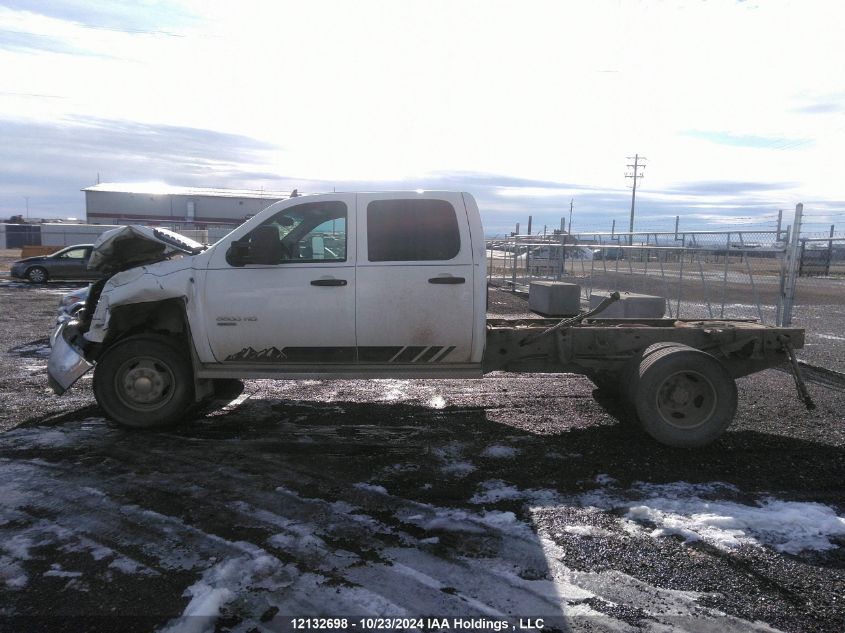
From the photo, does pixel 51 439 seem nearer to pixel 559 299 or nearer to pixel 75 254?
pixel 559 299

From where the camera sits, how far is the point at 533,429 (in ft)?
19.8

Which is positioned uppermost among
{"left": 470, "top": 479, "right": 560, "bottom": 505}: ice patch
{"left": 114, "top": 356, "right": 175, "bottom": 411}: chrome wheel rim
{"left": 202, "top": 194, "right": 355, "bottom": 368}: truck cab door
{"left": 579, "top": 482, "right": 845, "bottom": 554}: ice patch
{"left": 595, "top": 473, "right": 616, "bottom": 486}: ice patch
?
{"left": 202, "top": 194, "right": 355, "bottom": 368}: truck cab door

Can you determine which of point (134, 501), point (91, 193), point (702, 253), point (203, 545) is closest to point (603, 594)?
point (203, 545)

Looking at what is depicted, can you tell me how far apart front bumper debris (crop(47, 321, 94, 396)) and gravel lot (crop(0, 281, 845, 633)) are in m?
0.43

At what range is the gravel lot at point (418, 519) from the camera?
3.12 m

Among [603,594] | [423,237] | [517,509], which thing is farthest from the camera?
[423,237]

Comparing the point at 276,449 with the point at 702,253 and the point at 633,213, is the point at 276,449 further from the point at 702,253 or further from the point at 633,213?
the point at 633,213

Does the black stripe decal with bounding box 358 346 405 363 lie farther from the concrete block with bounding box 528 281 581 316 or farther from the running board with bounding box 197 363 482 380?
the concrete block with bounding box 528 281 581 316

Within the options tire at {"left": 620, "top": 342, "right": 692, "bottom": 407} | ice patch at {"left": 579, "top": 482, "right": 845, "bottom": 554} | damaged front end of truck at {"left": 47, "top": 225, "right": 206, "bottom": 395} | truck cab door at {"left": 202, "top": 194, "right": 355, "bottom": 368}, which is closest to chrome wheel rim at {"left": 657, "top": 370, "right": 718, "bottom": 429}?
tire at {"left": 620, "top": 342, "right": 692, "bottom": 407}

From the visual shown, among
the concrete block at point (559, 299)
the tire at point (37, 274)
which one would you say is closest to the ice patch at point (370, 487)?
the concrete block at point (559, 299)

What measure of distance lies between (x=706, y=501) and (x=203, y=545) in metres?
3.28

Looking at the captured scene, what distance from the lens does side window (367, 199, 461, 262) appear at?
5.73 metres

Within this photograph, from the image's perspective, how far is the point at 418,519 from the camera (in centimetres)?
405

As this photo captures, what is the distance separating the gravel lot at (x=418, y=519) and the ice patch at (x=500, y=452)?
0.02 m
